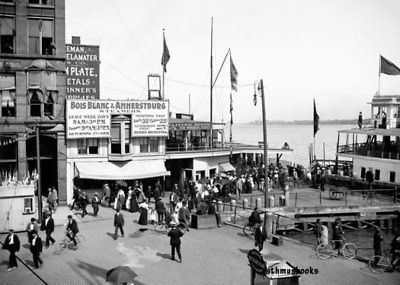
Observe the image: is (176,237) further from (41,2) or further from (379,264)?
(41,2)

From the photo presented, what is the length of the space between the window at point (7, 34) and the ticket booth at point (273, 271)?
2483cm

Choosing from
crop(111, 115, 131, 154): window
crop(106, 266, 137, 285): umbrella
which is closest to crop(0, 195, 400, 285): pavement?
crop(106, 266, 137, 285): umbrella

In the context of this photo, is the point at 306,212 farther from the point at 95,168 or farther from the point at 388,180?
the point at 95,168

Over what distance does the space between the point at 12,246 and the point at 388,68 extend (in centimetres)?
3408

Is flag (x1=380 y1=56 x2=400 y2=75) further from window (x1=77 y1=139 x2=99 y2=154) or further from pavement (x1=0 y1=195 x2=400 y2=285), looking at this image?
window (x1=77 y1=139 x2=99 y2=154)

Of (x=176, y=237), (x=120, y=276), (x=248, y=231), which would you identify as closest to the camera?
(x=120, y=276)

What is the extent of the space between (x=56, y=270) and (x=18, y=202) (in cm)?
717

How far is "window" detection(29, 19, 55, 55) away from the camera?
3091 cm

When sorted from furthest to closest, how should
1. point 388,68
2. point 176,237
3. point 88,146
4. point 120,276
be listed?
point 388,68, point 88,146, point 176,237, point 120,276

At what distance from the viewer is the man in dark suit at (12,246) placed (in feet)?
58.3

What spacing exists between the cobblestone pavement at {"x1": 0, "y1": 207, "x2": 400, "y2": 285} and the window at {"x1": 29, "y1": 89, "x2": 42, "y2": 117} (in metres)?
10.2

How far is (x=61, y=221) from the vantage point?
26688 millimetres

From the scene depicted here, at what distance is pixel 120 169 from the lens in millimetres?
34656

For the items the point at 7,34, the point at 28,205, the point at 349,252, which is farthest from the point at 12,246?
the point at 7,34
